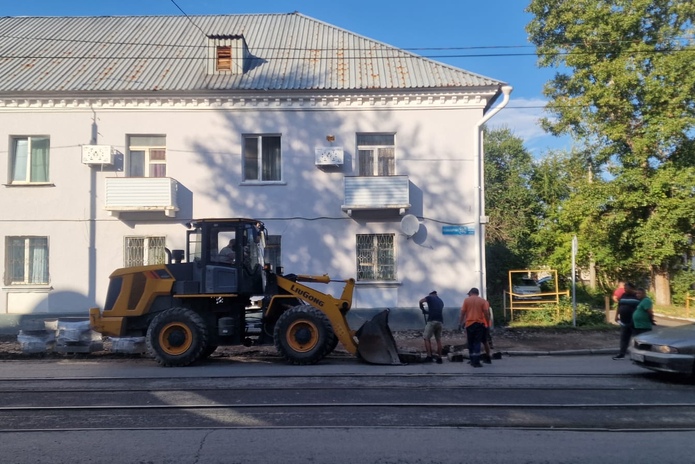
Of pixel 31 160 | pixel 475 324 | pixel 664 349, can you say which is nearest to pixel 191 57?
pixel 31 160

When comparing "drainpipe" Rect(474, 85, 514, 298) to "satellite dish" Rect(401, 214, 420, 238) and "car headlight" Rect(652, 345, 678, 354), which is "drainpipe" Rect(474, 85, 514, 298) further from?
"car headlight" Rect(652, 345, 678, 354)

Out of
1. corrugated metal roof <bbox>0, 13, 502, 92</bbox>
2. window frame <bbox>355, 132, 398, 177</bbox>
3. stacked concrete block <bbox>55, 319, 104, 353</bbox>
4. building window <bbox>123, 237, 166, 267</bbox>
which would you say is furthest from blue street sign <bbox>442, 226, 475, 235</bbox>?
stacked concrete block <bbox>55, 319, 104, 353</bbox>

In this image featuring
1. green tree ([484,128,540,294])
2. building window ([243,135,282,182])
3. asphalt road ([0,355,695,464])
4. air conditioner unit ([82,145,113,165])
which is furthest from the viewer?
green tree ([484,128,540,294])

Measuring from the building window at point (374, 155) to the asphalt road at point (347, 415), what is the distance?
8.06 metres

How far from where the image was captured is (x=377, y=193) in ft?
57.5

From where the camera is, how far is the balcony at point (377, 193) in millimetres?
17469

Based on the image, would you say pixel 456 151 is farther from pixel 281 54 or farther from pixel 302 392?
pixel 302 392

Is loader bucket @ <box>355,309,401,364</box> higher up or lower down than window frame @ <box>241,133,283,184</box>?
lower down

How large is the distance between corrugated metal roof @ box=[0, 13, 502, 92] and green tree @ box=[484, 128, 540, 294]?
10328 mm

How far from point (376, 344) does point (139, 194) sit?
8912 millimetres

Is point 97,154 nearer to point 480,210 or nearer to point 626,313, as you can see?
point 480,210

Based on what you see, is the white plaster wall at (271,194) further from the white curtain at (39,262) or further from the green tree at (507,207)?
the green tree at (507,207)

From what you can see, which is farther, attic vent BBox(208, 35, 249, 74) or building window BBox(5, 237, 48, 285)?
attic vent BBox(208, 35, 249, 74)

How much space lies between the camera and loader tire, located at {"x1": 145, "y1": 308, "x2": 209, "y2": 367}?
11852 mm
